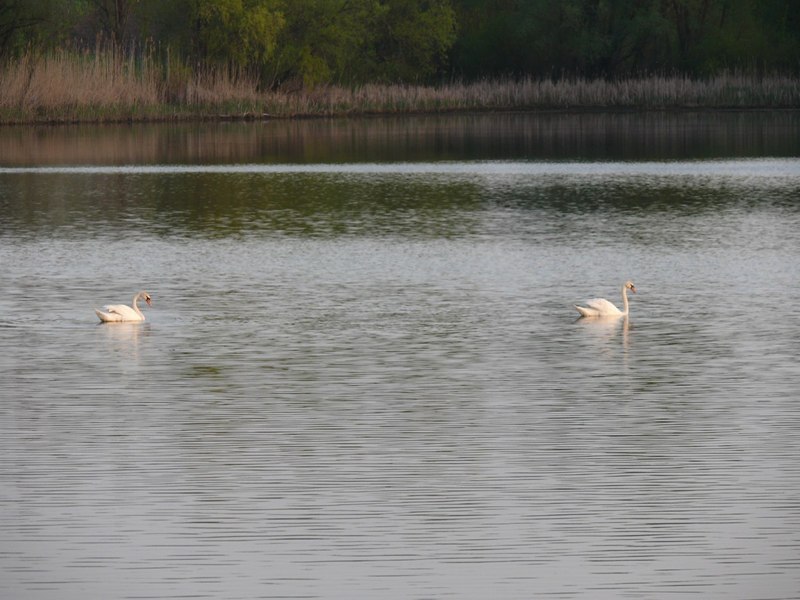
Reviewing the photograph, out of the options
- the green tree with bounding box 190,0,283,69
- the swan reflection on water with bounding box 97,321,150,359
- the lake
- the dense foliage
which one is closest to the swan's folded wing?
the lake

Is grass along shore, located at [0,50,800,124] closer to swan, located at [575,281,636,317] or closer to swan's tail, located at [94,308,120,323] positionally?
swan's tail, located at [94,308,120,323]

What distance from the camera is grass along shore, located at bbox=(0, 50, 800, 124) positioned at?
204 feet

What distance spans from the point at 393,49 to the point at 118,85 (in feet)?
83.3

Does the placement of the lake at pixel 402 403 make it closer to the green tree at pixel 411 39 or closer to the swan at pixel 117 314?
the swan at pixel 117 314

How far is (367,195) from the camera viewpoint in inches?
1463

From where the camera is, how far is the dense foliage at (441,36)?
75.2 metres

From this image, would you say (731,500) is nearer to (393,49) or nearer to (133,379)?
(133,379)

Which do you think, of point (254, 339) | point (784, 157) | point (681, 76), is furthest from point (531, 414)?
point (681, 76)

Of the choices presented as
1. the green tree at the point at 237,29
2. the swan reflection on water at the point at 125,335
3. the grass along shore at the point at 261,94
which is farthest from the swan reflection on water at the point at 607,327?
the green tree at the point at 237,29

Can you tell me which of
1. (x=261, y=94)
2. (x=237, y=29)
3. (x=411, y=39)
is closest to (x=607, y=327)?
(x=261, y=94)

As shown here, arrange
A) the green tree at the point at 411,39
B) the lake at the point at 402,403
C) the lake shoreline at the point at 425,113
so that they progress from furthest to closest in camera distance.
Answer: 1. the green tree at the point at 411,39
2. the lake shoreline at the point at 425,113
3. the lake at the point at 402,403

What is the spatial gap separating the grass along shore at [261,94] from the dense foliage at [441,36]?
153 centimetres

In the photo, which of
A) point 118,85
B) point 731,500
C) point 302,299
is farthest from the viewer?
point 118,85

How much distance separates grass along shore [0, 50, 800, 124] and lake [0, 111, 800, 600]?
28480 millimetres
